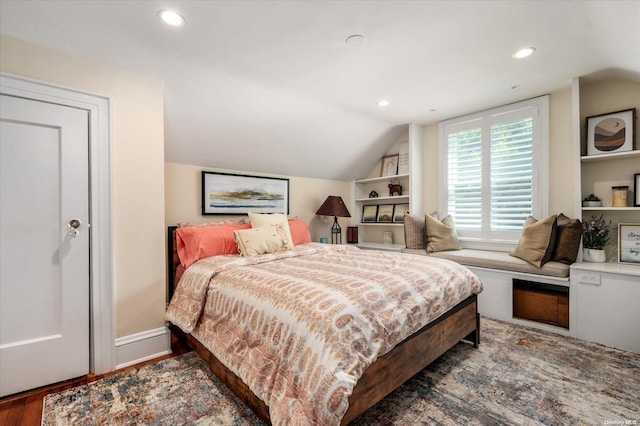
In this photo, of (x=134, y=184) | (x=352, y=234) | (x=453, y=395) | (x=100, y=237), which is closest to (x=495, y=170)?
(x=352, y=234)

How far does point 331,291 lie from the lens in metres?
1.48

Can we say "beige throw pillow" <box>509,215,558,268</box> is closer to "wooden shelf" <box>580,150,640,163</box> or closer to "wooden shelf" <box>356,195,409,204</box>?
"wooden shelf" <box>580,150,640,163</box>

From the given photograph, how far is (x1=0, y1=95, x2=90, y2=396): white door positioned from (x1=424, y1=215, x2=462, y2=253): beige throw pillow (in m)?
3.33

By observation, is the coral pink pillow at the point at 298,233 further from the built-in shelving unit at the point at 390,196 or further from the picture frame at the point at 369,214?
the picture frame at the point at 369,214

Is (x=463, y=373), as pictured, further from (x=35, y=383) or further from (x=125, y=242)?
(x=35, y=383)

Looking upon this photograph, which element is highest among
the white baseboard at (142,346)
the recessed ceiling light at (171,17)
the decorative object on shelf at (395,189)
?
the recessed ceiling light at (171,17)

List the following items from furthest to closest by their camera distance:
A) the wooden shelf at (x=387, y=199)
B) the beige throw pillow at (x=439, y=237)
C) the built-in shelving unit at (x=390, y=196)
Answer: the wooden shelf at (x=387, y=199), the built-in shelving unit at (x=390, y=196), the beige throw pillow at (x=439, y=237)

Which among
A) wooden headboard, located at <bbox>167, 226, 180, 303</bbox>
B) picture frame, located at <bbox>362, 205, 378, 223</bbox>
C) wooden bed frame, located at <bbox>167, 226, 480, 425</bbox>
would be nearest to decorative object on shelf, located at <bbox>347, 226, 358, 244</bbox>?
picture frame, located at <bbox>362, 205, 378, 223</bbox>

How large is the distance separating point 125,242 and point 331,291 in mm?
1631

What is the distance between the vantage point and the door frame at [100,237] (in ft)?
6.52

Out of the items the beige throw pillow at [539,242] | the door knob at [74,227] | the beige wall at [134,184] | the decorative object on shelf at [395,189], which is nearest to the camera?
the door knob at [74,227]

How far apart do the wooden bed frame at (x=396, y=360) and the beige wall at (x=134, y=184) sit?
37cm

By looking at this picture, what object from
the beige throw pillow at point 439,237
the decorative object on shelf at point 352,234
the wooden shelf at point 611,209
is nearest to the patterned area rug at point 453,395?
the wooden shelf at point 611,209

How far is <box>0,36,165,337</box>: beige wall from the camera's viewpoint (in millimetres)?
2045
